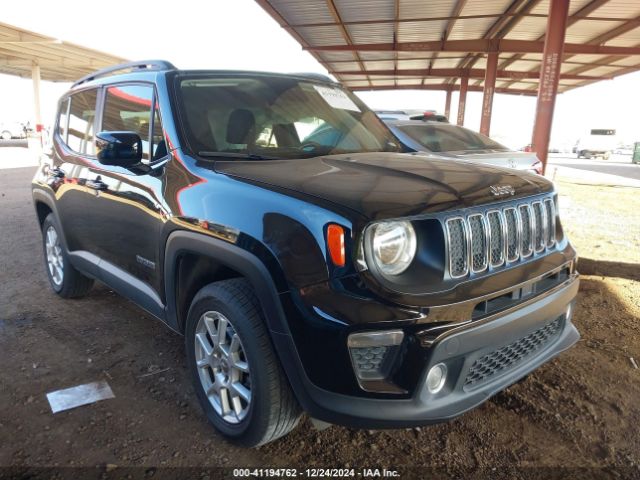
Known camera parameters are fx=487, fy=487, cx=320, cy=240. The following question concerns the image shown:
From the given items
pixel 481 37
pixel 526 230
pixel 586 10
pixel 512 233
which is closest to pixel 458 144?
pixel 526 230

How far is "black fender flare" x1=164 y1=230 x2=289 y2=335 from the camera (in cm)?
195

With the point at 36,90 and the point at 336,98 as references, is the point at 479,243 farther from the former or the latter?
the point at 36,90

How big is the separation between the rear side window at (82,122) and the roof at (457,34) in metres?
9.47

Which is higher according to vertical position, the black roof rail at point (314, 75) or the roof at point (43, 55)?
the roof at point (43, 55)

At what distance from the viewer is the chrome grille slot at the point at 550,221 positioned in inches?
98.8

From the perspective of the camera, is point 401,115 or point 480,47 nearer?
point 401,115

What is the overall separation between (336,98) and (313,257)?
6.64ft

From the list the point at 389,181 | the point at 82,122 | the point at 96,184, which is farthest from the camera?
the point at 82,122

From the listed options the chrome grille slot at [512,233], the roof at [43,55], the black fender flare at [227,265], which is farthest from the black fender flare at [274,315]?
the roof at [43,55]

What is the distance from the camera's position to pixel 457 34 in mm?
16219

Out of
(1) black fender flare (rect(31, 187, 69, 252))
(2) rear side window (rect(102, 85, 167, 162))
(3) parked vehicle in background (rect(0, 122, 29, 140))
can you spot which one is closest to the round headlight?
(2) rear side window (rect(102, 85, 167, 162))

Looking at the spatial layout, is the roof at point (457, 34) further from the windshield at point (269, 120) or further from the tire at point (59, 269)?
the windshield at point (269, 120)

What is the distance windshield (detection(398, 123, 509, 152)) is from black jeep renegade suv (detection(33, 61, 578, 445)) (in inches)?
123

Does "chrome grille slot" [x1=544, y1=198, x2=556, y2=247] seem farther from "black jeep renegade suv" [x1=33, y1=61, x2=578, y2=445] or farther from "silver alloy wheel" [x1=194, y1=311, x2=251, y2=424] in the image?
"silver alloy wheel" [x1=194, y1=311, x2=251, y2=424]
